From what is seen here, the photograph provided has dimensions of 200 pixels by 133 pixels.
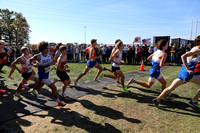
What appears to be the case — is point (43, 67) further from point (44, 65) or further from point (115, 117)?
point (115, 117)

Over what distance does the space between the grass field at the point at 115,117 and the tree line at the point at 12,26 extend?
4747cm

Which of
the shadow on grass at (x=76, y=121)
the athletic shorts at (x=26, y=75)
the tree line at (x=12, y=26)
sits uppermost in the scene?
the tree line at (x=12, y=26)

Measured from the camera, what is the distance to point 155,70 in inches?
164

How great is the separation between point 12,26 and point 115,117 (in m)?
49.0

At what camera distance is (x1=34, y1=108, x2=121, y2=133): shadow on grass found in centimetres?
296

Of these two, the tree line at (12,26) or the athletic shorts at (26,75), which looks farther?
the tree line at (12,26)

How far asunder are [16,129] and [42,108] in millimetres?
1054

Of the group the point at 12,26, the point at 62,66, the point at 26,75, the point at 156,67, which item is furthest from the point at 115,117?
the point at 12,26

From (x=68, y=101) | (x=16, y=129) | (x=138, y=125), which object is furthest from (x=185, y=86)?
(x=16, y=129)

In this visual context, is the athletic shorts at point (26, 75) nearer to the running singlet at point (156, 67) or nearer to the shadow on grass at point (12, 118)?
the shadow on grass at point (12, 118)

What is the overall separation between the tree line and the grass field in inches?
1869

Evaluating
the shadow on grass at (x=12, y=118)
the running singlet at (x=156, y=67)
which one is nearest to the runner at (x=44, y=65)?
the shadow on grass at (x=12, y=118)

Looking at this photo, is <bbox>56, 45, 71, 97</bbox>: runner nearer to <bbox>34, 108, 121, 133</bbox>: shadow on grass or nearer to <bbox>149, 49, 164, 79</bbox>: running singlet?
<bbox>34, 108, 121, 133</bbox>: shadow on grass

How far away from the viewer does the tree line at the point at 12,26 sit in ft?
138
